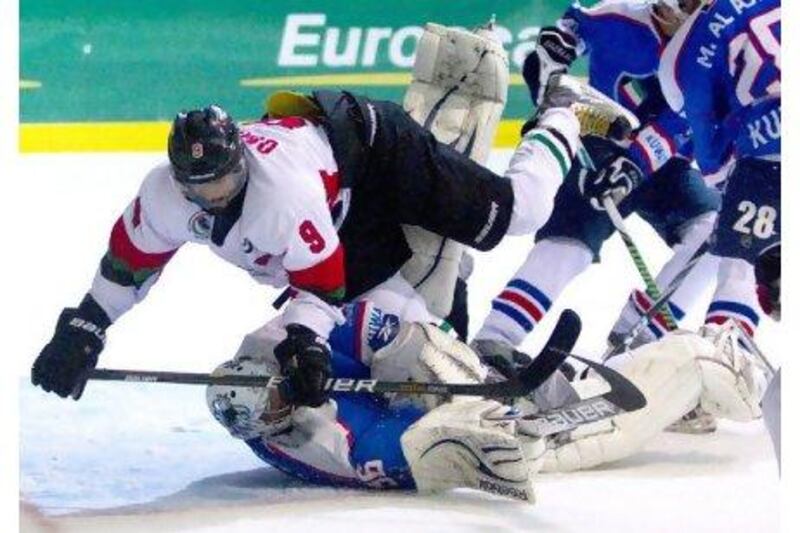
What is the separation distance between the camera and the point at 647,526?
324 centimetres

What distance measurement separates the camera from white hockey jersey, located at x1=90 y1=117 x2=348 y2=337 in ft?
10.5

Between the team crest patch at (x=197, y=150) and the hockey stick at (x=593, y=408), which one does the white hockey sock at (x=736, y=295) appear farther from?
the team crest patch at (x=197, y=150)

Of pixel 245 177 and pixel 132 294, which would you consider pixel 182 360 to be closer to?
pixel 132 294

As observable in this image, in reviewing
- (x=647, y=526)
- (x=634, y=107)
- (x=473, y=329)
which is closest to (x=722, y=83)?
(x=634, y=107)

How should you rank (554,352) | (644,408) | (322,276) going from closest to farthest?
(322,276)
(554,352)
(644,408)

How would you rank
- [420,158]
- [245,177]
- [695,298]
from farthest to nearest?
1. [695,298]
2. [420,158]
3. [245,177]

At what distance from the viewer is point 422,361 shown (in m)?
3.35

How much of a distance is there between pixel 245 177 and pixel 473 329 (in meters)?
0.61

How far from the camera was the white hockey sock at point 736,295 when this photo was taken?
3.59m

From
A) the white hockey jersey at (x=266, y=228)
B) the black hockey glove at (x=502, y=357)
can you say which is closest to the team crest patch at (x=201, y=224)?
the white hockey jersey at (x=266, y=228)

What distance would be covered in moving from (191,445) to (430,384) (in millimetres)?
466

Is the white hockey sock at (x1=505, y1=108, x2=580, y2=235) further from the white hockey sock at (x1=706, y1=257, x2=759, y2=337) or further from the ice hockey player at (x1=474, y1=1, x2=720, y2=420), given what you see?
the white hockey sock at (x1=706, y1=257, x2=759, y2=337)

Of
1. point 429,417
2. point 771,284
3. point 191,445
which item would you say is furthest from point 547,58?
point 191,445

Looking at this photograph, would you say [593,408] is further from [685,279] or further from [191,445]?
[191,445]
